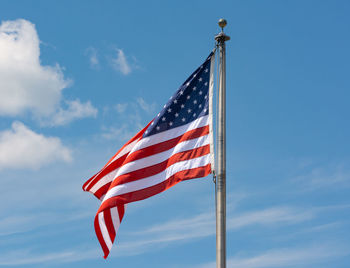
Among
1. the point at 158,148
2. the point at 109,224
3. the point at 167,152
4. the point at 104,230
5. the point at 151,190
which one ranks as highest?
the point at 158,148

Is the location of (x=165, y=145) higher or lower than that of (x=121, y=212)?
higher

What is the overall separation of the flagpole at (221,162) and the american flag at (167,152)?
62cm

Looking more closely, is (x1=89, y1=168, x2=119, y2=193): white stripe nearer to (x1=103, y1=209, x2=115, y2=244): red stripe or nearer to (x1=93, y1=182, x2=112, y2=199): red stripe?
(x1=93, y1=182, x2=112, y2=199): red stripe

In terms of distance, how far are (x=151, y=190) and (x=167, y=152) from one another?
63.5 inches

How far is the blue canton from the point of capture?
22953 millimetres

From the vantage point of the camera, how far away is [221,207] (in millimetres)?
20281

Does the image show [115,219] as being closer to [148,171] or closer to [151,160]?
[148,171]

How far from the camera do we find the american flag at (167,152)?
22.0m

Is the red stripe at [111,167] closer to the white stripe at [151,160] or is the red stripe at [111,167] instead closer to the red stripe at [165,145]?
the red stripe at [165,145]

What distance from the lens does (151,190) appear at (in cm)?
2220

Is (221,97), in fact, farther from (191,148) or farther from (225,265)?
(225,265)

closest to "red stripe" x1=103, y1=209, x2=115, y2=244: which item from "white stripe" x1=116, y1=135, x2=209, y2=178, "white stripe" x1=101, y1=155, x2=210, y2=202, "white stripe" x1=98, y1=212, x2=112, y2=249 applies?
"white stripe" x1=98, y1=212, x2=112, y2=249

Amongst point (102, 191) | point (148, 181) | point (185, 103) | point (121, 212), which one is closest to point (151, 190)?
point (148, 181)

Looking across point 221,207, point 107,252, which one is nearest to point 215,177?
point 221,207
